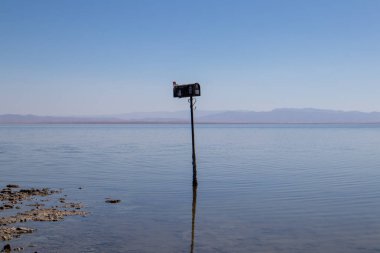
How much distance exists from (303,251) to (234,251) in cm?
228

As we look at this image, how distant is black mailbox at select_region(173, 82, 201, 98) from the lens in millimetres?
27438

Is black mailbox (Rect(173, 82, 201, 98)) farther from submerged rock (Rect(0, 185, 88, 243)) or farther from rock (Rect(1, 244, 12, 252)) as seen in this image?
rock (Rect(1, 244, 12, 252))

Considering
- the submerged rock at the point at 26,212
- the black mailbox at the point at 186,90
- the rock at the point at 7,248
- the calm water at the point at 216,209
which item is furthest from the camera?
the black mailbox at the point at 186,90

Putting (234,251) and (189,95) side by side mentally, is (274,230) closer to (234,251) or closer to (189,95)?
(234,251)

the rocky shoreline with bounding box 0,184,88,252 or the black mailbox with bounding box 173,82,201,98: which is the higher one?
the black mailbox with bounding box 173,82,201,98

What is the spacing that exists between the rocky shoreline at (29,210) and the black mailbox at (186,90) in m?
9.57

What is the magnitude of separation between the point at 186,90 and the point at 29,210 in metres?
12.3

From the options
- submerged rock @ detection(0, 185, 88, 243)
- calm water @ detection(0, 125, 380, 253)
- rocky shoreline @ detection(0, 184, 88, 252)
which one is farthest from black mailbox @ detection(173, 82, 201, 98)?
submerged rock @ detection(0, 185, 88, 243)

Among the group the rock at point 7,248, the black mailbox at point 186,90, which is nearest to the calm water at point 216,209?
the rock at point 7,248

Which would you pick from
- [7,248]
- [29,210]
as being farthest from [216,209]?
[7,248]

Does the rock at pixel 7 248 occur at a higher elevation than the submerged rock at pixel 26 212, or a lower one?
higher

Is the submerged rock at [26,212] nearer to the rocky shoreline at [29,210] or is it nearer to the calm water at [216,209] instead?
the rocky shoreline at [29,210]

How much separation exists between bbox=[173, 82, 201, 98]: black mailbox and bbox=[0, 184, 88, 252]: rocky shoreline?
957 cm

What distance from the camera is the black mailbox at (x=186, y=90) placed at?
2744 cm
